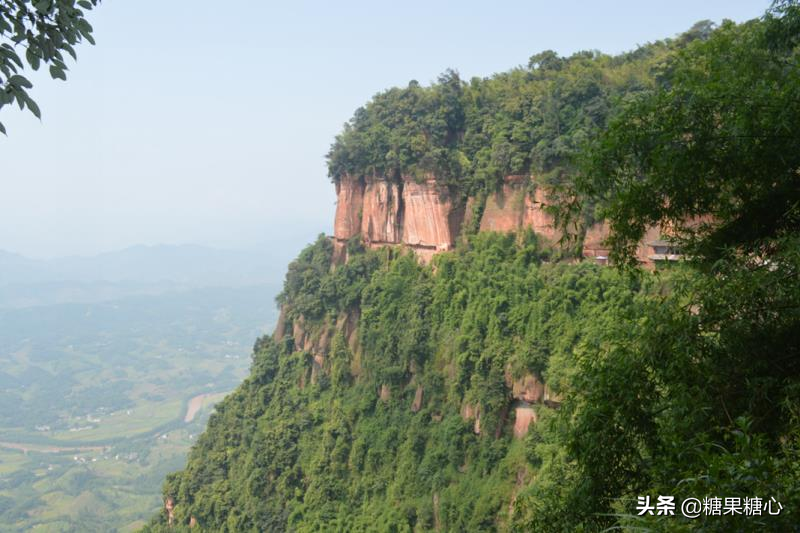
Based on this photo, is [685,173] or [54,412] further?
[54,412]

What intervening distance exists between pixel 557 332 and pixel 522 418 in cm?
270

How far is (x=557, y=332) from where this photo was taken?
2144 cm

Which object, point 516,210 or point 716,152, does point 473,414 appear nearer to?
point 516,210

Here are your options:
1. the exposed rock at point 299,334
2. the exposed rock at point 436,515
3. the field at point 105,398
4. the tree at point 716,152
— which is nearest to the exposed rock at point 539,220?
the exposed rock at point 436,515

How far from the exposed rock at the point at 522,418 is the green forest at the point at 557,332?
15cm

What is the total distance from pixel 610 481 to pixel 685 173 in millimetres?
2939

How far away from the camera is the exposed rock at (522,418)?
850 inches

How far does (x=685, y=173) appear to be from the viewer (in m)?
7.16

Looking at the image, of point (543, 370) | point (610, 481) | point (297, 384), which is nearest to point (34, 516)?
point (297, 384)

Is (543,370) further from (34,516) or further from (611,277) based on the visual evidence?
(34,516)

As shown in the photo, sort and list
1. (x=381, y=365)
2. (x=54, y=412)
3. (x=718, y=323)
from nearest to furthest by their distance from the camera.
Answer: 1. (x=718, y=323)
2. (x=381, y=365)
3. (x=54, y=412)

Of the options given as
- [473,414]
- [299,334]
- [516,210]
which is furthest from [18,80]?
[299,334]

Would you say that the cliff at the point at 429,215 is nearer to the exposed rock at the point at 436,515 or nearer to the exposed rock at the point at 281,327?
the exposed rock at the point at 281,327

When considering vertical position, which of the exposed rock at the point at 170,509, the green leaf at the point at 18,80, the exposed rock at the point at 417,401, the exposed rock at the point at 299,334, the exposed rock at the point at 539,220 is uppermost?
the exposed rock at the point at 539,220
